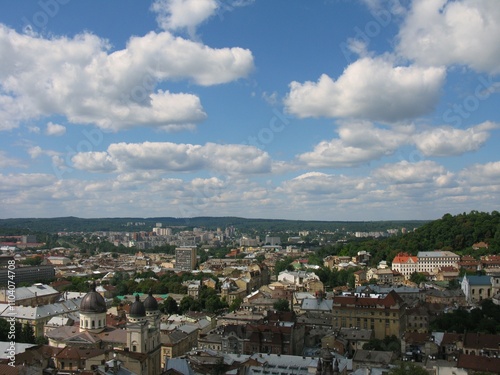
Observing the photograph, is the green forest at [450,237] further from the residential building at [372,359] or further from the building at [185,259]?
the residential building at [372,359]

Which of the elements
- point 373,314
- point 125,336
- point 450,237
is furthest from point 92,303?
point 450,237

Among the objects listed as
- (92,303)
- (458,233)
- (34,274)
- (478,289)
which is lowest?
(34,274)

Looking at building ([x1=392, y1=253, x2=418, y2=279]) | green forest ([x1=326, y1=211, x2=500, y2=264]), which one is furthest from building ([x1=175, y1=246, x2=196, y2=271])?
building ([x1=392, y1=253, x2=418, y2=279])

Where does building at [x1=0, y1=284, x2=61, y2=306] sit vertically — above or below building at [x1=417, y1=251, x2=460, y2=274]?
below

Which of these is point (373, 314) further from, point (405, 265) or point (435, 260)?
point (435, 260)

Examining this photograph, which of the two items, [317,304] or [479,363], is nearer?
[479,363]

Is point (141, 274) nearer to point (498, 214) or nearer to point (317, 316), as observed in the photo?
point (317, 316)

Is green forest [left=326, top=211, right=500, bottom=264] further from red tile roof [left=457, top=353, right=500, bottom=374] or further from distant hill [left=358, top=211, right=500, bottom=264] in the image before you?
red tile roof [left=457, top=353, right=500, bottom=374]

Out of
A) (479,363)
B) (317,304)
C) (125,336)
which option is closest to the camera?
(479,363)

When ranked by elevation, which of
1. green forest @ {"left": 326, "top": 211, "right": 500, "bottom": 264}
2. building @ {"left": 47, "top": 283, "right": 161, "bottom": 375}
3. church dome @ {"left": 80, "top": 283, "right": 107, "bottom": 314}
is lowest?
building @ {"left": 47, "top": 283, "right": 161, "bottom": 375}
